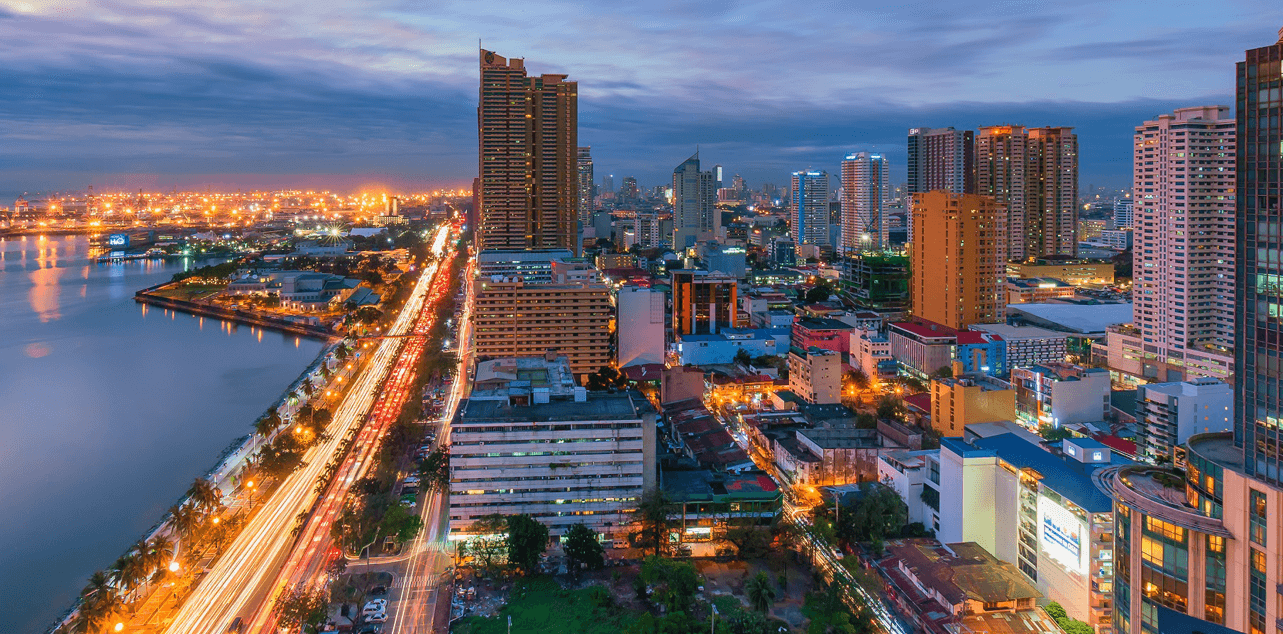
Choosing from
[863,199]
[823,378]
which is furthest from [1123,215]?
[823,378]

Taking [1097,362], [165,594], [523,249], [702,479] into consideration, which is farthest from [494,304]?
[1097,362]

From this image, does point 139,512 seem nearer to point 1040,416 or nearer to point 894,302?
point 1040,416

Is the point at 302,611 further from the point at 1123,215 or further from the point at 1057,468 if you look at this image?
the point at 1123,215

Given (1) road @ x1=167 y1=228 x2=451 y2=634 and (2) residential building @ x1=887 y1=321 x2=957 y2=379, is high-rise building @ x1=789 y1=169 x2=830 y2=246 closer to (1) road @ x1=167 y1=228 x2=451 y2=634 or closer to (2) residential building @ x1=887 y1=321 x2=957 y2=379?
(2) residential building @ x1=887 y1=321 x2=957 y2=379

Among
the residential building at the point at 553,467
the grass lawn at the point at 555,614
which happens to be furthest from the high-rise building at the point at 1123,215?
the grass lawn at the point at 555,614

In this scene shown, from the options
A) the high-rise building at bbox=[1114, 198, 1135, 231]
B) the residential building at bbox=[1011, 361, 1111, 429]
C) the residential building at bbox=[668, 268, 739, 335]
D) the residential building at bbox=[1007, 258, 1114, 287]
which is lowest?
the residential building at bbox=[1011, 361, 1111, 429]

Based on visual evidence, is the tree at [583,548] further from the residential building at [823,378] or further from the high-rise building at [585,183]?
the high-rise building at [585,183]

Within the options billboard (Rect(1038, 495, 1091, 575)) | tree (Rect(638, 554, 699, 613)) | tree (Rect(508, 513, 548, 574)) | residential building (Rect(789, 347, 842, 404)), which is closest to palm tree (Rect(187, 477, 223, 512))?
tree (Rect(508, 513, 548, 574))
